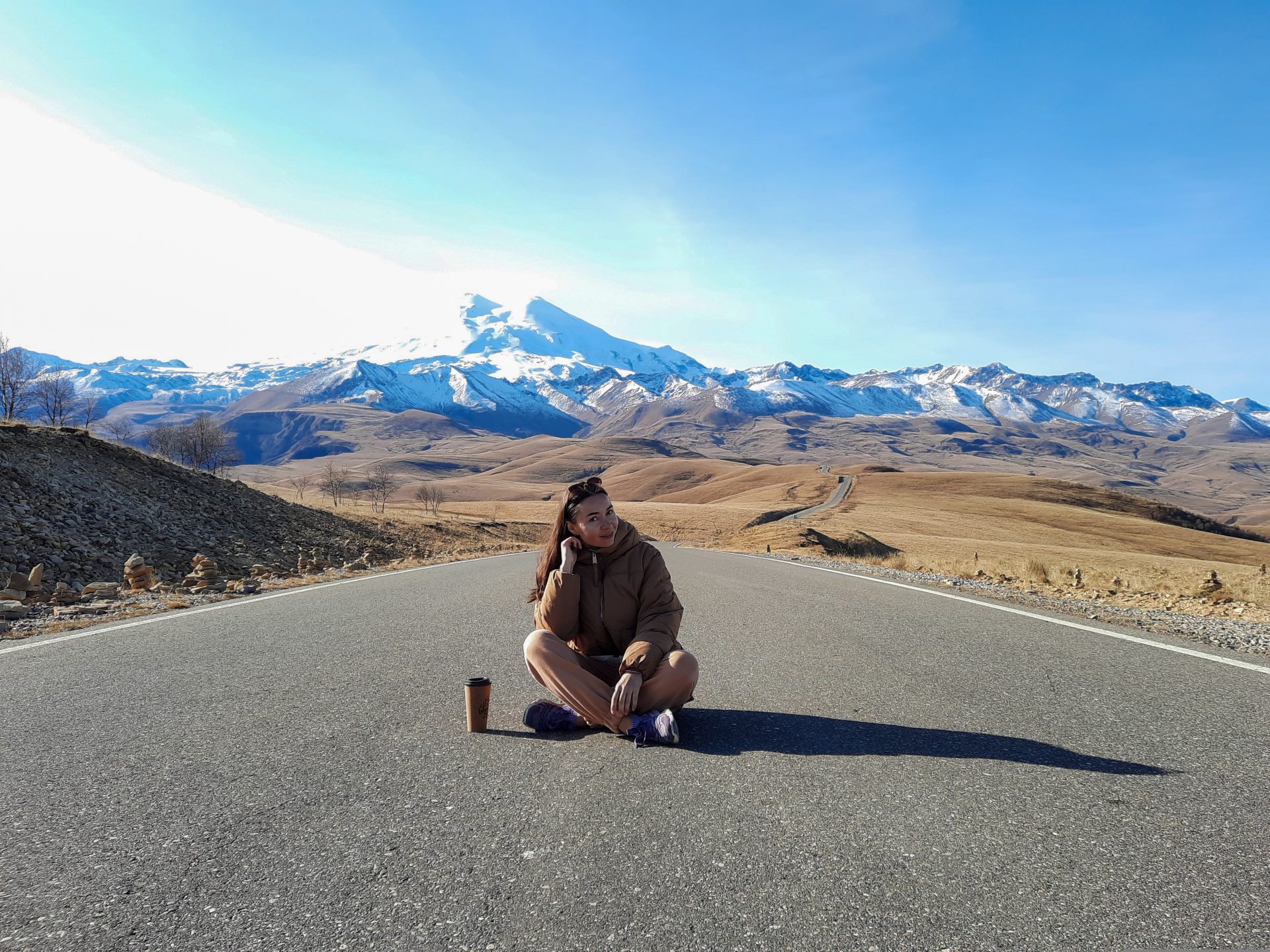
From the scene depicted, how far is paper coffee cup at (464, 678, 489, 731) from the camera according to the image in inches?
177

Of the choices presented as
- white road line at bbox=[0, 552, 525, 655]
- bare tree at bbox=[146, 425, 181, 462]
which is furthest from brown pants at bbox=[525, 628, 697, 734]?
bare tree at bbox=[146, 425, 181, 462]

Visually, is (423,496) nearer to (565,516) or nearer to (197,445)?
(197,445)

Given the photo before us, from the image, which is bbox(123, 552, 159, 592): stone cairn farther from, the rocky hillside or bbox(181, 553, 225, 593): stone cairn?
the rocky hillside

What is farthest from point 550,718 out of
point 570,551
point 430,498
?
point 430,498

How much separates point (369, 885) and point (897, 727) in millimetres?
3344

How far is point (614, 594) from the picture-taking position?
4707mm

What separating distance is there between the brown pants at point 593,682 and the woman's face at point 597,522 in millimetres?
701

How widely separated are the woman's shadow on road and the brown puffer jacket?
62 cm

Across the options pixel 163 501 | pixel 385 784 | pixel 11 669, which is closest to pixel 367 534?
pixel 163 501

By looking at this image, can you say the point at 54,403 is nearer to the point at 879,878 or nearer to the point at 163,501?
the point at 163,501

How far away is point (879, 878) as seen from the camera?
2.74m

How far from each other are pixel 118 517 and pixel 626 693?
18.0m

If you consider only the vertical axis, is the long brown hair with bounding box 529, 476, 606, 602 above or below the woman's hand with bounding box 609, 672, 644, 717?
above

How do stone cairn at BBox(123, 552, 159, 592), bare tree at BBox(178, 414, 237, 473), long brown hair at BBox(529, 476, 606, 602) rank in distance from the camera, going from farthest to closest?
1. bare tree at BBox(178, 414, 237, 473)
2. stone cairn at BBox(123, 552, 159, 592)
3. long brown hair at BBox(529, 476, 606, 602)
